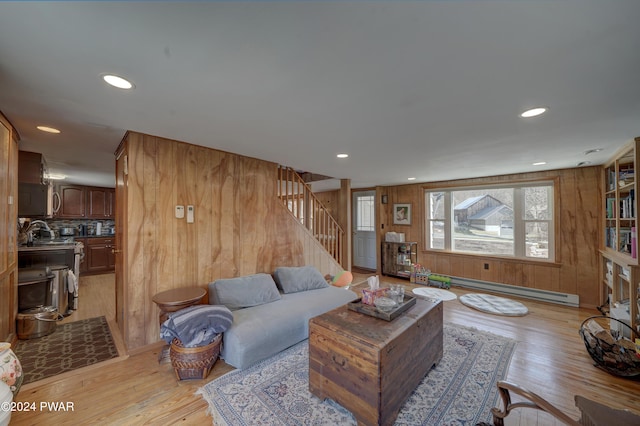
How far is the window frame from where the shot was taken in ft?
14.1

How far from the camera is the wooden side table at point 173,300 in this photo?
2.31 m

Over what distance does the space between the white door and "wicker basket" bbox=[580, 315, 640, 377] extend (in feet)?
14.3

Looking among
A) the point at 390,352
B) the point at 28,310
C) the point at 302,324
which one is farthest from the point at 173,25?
the point at 28,310

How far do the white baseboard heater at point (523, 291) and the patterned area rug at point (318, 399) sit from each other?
260cm

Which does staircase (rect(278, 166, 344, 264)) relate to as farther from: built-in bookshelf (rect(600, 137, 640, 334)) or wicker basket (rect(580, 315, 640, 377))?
built-in bookshelf (rect(600, 137, 640, 334))

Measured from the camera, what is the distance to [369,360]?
5.23 ft

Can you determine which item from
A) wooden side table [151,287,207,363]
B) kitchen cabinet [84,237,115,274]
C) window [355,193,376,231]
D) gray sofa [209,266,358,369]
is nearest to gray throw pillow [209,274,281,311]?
gray sofa [209,266,358,369]

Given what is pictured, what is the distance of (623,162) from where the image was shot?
3.15m

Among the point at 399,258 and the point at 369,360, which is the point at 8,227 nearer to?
the point at 369,360

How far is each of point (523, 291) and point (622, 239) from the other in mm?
1723

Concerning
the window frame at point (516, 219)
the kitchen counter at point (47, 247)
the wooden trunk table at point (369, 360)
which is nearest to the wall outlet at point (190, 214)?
the wooden trunk table at point (369, 360)

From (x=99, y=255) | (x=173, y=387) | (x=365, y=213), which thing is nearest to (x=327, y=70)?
(x=173, y=387)

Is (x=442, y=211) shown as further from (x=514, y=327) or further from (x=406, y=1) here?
(x=406, y=1)

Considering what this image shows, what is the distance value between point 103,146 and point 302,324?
125 inches
